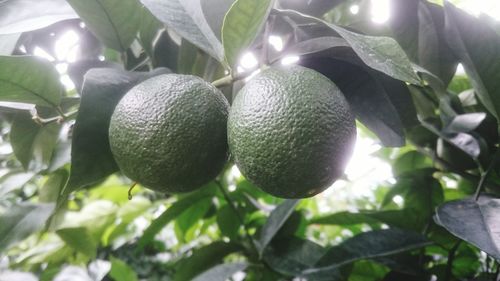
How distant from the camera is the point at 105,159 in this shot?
596 millimetres

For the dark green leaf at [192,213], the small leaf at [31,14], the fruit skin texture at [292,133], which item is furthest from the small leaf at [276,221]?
the small leaf at [31,14]

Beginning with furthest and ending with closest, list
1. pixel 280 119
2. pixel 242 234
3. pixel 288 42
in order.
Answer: pixel 242 234
pixel 288 42
pixel 280 119

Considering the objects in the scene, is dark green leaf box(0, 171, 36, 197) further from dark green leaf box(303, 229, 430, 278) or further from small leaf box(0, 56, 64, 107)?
dark green leaf box(303, 229, 430, 278)

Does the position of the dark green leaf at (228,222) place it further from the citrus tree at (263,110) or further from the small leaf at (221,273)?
the small leaf at (221,273)

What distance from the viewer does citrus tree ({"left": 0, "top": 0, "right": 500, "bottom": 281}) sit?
523mm

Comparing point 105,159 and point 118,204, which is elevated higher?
point 105,159

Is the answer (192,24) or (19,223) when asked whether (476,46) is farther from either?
(19,223)

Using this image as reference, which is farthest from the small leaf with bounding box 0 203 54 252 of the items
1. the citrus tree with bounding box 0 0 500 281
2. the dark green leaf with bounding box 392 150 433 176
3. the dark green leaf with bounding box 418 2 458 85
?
the dark green leaf with bounding box 392 150 433 176

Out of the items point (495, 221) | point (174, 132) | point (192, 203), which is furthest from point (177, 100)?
point (192, 203)

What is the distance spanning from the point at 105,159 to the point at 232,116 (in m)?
0.17

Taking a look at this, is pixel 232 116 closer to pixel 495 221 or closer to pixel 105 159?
pixel 105 159

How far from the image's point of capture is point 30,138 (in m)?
0.76

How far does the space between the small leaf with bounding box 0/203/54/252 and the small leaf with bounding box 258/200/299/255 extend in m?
0.37

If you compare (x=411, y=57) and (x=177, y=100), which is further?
(x=411, y=57)
